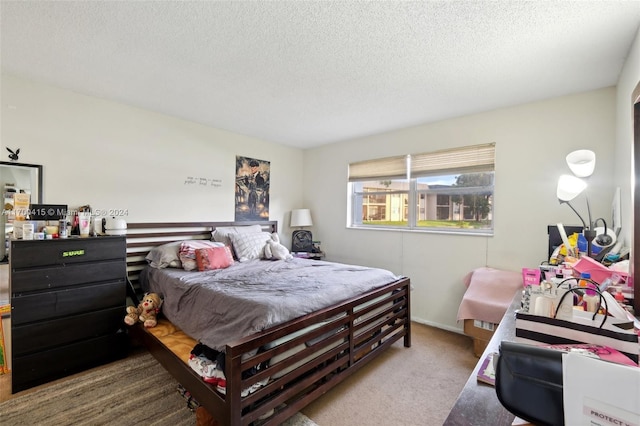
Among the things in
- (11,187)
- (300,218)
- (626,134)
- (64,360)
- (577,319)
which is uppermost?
(626,134)

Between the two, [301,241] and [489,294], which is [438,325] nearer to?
[489,294]

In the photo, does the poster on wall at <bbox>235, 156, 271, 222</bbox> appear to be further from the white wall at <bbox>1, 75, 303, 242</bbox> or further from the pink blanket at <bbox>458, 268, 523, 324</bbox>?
the pink blanket at <bbox>458, 268, 523, 324</bbox>

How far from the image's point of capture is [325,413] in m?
1.91

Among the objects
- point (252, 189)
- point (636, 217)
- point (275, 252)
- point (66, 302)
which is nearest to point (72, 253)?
point (66, 302)

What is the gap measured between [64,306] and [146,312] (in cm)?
59

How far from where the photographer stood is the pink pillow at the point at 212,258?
280cm

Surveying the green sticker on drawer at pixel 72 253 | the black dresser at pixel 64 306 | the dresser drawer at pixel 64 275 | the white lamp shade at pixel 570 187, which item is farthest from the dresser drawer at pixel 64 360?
the white lamp shade at pixel 570 187

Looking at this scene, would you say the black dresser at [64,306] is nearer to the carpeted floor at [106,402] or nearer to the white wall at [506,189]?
the carpeted floor at [106,402]

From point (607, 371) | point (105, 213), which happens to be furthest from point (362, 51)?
point (105, 213)

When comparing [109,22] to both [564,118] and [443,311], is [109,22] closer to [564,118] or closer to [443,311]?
→ [564,118]

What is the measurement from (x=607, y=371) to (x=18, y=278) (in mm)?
3181

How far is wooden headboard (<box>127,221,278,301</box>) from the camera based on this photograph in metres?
3.00

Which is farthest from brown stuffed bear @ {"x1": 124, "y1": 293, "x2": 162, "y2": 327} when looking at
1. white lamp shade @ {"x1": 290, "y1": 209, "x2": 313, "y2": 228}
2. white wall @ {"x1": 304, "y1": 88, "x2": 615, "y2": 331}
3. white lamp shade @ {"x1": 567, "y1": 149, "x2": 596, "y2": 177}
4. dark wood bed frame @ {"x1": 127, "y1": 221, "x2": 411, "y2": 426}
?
white lamp shade @ {"x1": 567, "y1": 149, "x2": 596, "y2": 177}

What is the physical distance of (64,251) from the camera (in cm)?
226
